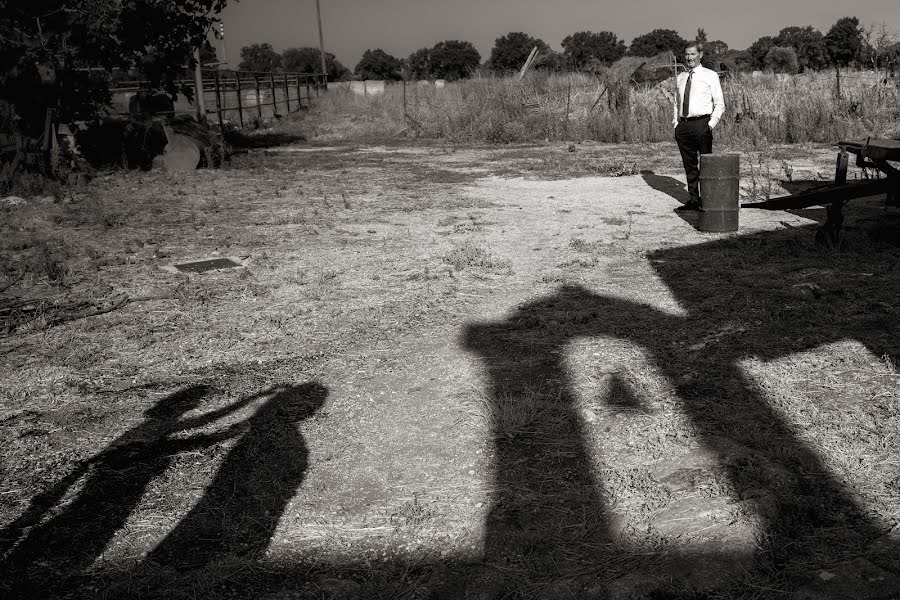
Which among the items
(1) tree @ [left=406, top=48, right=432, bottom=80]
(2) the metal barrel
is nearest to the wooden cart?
(2) the metal barrel

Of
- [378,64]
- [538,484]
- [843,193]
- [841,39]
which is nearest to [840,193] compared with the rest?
[843,193]

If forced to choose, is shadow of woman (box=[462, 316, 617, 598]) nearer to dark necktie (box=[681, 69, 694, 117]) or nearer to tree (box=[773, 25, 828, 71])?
dark necktie (box=[681, 69, 694, 117])

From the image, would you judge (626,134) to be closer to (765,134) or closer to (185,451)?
(765,134)

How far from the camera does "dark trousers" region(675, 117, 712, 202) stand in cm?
870

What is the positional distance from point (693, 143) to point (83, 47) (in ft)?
34.9

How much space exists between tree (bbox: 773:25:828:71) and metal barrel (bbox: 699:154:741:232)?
2916 inches

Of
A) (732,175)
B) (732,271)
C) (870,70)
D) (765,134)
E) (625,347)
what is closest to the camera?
(625,347)

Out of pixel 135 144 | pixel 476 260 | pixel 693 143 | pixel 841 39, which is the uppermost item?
pixel 841 39

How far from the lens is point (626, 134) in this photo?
1836cm

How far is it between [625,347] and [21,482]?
130 inches

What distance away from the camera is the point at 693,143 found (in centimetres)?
888

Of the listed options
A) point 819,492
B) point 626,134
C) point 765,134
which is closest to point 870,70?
point 765,134

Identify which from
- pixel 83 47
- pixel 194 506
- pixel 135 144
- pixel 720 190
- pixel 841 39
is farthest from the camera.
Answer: pixel 841 39

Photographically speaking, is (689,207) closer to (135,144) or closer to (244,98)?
(135,144)
